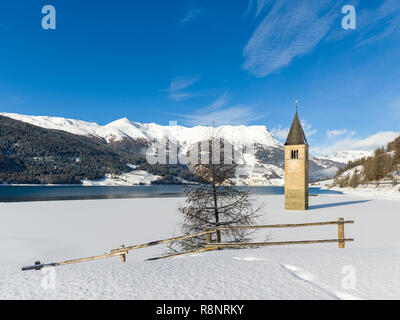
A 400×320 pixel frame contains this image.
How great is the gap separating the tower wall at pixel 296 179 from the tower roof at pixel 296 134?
76cm

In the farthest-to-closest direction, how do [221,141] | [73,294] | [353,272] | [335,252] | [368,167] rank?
[368,167], [221,141], [335,252], [353,272], [73,294]

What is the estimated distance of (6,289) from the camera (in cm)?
671

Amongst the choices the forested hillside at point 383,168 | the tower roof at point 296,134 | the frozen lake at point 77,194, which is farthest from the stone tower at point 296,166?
the forested hillside at point 383,168

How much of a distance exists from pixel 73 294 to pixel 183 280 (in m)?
2.70

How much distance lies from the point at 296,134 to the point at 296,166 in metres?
5.53

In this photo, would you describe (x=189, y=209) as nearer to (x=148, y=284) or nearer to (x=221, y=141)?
(x=221, y=141)

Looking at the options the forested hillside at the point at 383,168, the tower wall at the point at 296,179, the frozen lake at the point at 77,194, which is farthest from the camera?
the forested hillside at the point at 383,168

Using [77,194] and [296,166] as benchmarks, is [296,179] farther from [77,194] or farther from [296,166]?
[77,194]

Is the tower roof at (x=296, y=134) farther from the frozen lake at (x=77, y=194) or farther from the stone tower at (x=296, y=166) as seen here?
the frozen lake at (x=77, y=194)

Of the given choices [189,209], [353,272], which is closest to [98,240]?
[189,209]

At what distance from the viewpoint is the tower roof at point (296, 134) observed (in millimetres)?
Answer: 45500

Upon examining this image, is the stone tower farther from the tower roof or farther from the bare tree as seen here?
the bare tree
